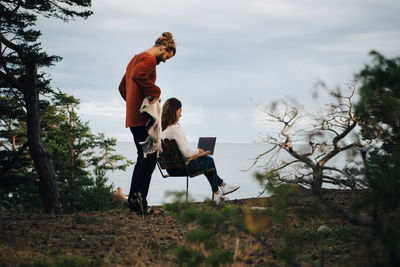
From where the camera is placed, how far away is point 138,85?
5.21 meters

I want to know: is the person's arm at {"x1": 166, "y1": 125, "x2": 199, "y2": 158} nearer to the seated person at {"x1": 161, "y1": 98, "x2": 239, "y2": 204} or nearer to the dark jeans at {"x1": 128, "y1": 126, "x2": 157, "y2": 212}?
the seated person at {"x1": 161, "y1": 98, "x2": 239, "y2": 204}

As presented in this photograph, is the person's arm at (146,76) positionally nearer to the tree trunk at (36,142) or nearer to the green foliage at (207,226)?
the green foliage at (207,226)

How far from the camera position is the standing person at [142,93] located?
5184 millimetres

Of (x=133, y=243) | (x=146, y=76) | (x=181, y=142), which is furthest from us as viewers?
(x=181, y=142)

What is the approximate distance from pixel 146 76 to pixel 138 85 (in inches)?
6.5

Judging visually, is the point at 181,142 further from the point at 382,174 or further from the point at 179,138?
the point at 382,174

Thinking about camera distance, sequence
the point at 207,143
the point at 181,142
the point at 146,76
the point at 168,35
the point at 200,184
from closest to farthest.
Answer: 1. the point at 146,76
2. the point at 168,35
3. the point at 181,142
4. the point at 207,143
5. the point at 200,184

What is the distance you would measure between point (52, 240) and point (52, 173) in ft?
19.3

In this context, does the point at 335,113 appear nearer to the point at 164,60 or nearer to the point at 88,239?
the point at 164,60

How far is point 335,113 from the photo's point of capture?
6.92 metres

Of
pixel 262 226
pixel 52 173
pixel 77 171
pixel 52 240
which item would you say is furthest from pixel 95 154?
pixel 262 226

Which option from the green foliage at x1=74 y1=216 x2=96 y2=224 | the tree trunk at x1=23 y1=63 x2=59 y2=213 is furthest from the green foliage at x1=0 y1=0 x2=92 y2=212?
the green foliage at x1=74 y1=216 x2=96 y2=224

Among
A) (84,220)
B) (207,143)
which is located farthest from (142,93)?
(84,220)

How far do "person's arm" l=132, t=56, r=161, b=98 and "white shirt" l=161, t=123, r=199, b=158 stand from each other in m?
0.71
